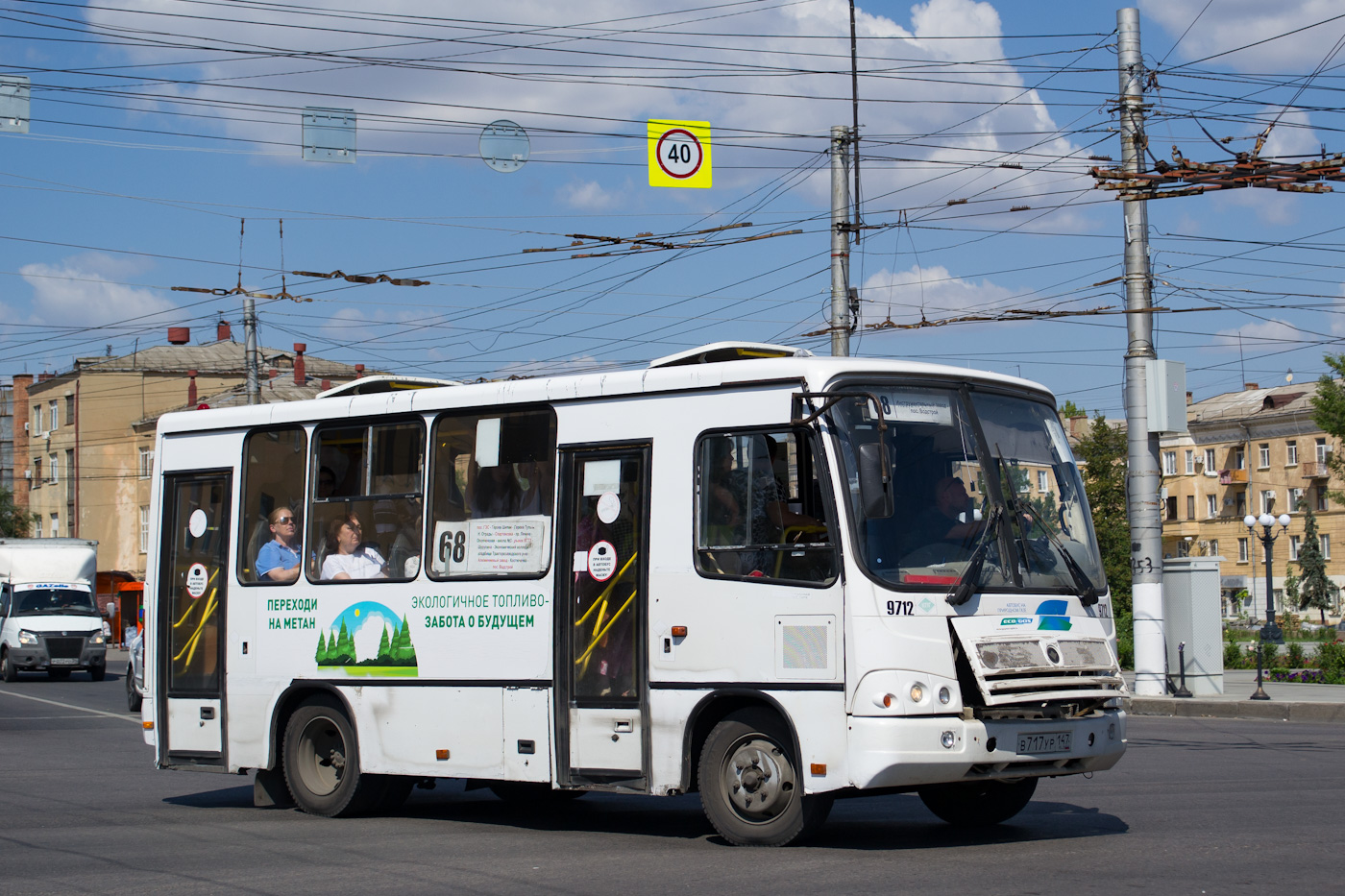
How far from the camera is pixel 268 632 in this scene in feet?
39.1

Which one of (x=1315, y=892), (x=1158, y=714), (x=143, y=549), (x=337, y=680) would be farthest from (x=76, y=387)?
(x=1315, y=892)

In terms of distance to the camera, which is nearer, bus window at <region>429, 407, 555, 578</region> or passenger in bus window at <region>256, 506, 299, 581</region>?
bus window at <region>429, 407, 555, 578</region>

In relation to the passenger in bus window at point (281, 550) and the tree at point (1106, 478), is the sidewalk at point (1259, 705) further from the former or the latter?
Answer: the tree at point (1106, 478)

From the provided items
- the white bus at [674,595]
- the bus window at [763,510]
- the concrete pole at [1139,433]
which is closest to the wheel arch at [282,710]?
the white bus at [674,595]

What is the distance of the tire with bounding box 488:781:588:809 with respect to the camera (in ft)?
39.7

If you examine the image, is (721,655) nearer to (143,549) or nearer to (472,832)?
(472,832)

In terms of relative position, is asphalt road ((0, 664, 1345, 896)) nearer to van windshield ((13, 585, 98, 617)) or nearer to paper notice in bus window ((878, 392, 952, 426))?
paper notice in bus window ((878, 392, 952, 426))

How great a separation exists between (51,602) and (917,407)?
1287 inches

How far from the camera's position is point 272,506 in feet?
39.8

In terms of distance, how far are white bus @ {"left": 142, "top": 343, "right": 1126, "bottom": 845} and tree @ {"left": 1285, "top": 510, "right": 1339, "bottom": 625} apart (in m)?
73.7

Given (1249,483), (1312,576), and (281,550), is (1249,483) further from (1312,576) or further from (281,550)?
(281,550)

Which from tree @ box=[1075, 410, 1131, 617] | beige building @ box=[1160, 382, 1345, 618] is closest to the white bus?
tree @ box=[1075, 410, 1131, 617]

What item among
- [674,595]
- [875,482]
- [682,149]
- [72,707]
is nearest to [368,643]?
[674,595]

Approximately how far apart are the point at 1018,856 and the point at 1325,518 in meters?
80.7
